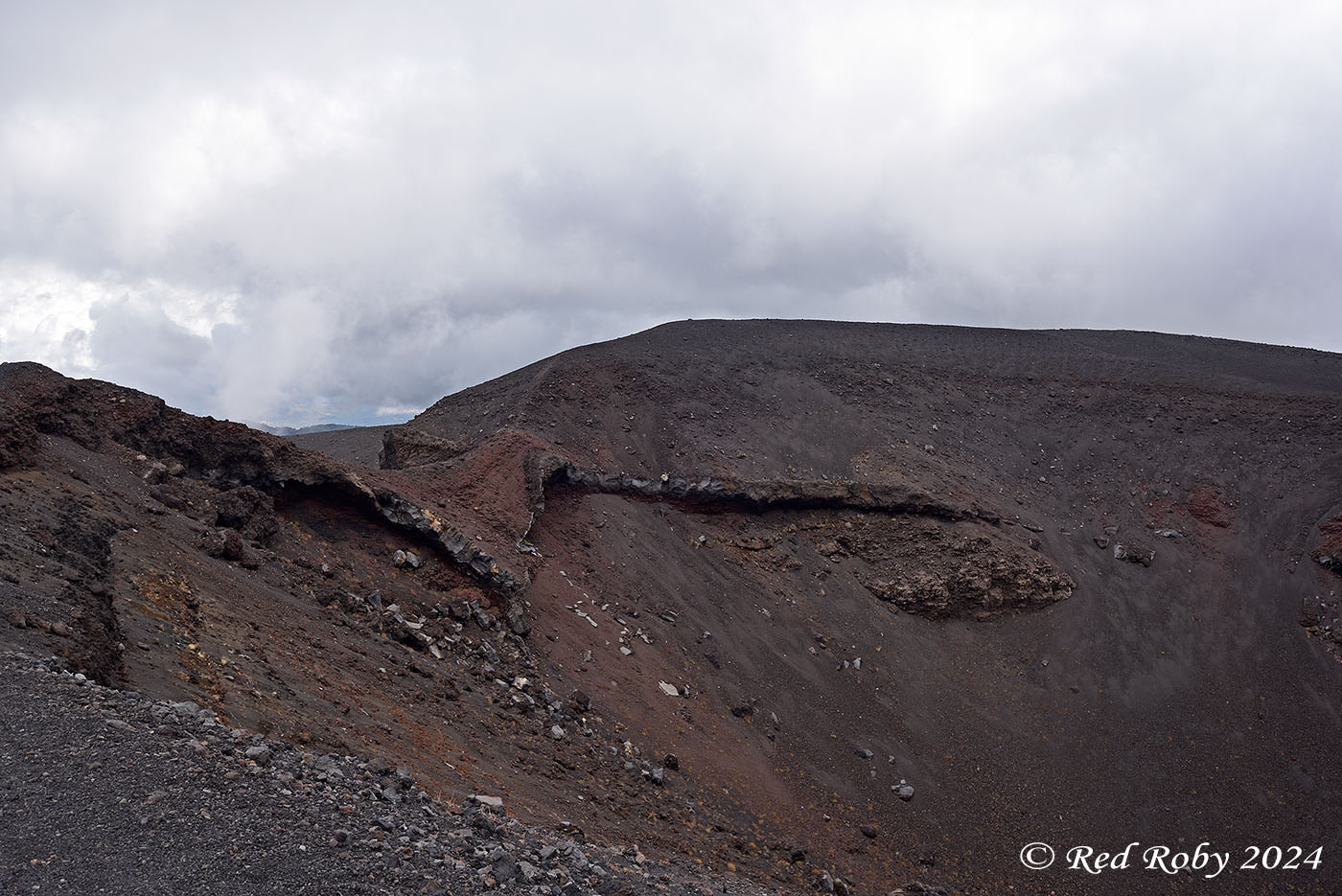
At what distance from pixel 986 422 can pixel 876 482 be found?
26.7ft

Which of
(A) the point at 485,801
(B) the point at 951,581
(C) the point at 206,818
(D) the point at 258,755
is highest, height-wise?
(B) the point at 951,581

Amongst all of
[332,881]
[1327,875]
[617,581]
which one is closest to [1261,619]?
[1327,875]

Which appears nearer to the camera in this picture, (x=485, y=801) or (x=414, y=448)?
(x=485, y=801)

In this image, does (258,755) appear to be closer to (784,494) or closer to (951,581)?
(784,494)

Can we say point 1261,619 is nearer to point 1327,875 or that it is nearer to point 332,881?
point 1327,875

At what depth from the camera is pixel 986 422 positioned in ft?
97.6

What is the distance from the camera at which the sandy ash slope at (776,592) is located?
11.2 meters

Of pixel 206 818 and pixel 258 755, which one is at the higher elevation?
pixel 258 755

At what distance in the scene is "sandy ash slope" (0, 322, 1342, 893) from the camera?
11250 mm

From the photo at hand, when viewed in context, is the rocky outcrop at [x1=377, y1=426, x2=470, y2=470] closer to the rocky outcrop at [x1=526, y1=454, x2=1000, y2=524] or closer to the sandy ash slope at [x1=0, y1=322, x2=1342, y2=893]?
the sandy ash slope at [x1=0, y1=322, x2=1342, y2=893]

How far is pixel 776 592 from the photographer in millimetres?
21547


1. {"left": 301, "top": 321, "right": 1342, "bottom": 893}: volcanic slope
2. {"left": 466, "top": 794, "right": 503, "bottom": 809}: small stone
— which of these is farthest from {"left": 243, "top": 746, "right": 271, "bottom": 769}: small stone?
{"left": 301, "top": 321, "right": 1342, "bottom": 893}: volcanic slope

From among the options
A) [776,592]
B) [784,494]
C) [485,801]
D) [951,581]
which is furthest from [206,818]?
[951,581]

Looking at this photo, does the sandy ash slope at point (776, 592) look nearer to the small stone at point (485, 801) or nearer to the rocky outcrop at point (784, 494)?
the rocky outcrop at point (784, 494)
